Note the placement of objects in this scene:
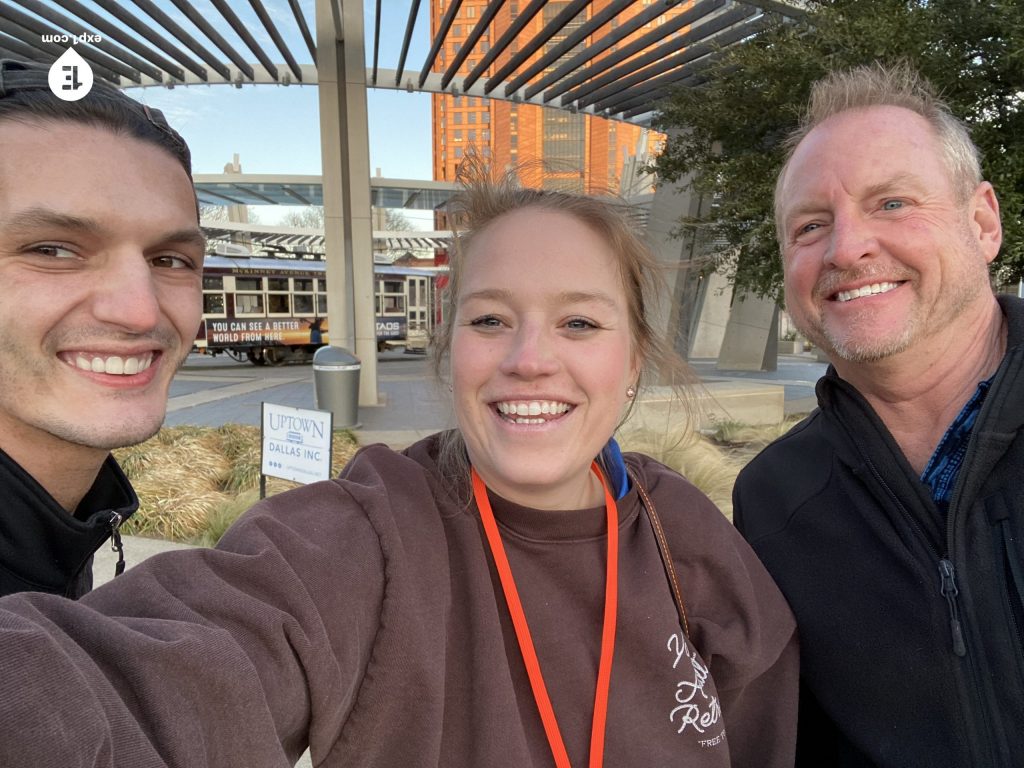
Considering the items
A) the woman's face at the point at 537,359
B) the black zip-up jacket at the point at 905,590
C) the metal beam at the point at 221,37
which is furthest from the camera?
the metal beam at the point at 221,37

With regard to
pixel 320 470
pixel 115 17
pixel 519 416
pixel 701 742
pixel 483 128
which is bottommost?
pixel 320 470

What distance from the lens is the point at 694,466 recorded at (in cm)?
654

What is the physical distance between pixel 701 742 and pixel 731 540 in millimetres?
449

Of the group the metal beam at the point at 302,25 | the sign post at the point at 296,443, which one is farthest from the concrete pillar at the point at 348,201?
the sign post at the point at 296,443

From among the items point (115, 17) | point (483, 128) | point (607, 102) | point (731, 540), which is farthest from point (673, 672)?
point (483, 128)

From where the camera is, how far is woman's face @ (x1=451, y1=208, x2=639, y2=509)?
1364 millimetres

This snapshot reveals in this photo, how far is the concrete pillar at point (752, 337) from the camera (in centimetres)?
1900

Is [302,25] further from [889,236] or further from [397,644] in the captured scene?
[397,644]

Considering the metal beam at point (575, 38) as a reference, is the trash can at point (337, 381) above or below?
below

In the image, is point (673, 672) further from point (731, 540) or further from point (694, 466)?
point (694, 466)

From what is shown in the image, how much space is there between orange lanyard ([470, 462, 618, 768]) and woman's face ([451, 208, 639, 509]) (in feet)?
0.33

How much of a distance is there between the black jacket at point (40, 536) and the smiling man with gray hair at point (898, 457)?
6.01 feet

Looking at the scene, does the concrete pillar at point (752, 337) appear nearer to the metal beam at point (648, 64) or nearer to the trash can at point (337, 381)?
the metal beam at point (648, 64)

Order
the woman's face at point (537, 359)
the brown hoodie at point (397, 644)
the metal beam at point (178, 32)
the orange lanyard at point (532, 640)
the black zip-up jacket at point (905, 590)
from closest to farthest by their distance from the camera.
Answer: the brown hoodie at point (397, 644) → the orange lanyard at point (532, 640) → the woman's face at point (537, 359) → the black zip-up jacket at point (905, 590) → the metal beam at point (178, 32)
